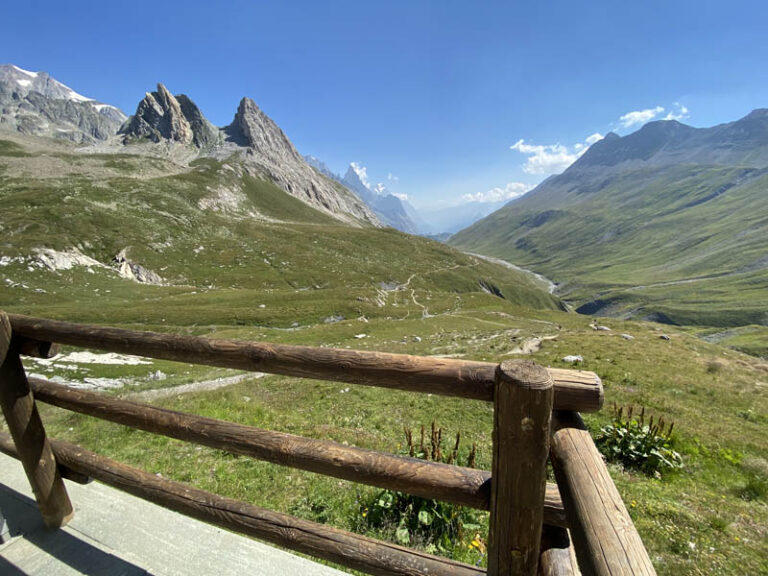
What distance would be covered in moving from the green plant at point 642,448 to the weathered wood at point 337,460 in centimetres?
873

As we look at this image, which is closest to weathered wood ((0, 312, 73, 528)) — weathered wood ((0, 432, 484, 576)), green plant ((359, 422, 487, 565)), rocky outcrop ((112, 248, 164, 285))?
weathered wood ((0, 432, 484, 576))

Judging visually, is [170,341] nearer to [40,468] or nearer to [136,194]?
[40,468]

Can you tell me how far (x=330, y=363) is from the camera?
3.11 meters

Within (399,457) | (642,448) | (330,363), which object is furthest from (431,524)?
(642,448)

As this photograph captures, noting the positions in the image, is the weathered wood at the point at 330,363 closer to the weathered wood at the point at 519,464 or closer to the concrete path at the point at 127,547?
the weathered wood at the point at 519,464

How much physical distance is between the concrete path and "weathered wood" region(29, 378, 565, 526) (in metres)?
2.02

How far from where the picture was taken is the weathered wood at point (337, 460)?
9.58 feet

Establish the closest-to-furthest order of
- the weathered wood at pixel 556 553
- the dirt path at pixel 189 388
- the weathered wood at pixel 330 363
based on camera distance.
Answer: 1. the weathered wood at pixel 330 363
2. the weathered wood at pixel 556 553
3. the dirt path at pixel 189 388

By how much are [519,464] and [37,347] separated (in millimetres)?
6068

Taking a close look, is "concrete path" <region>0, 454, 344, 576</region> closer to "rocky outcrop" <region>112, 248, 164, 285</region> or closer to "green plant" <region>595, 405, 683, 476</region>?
"green plant" <region>595, 405, 683, 476</region>

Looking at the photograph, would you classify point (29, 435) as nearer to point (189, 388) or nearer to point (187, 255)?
point (189, 388)

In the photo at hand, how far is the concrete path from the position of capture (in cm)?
450

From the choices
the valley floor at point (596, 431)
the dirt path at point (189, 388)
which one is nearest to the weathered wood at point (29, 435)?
the valley floor at point (596, 431)

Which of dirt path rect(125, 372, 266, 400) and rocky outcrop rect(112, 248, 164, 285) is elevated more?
rocky outcrop rect(112, 248, 164, 285)
